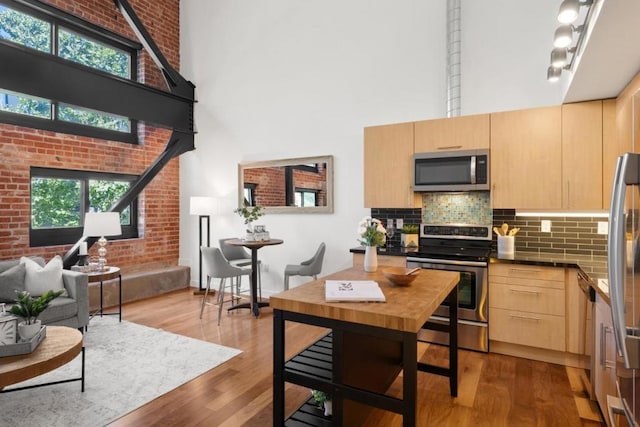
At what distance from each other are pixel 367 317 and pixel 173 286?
16.5 feet

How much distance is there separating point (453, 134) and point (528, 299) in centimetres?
172

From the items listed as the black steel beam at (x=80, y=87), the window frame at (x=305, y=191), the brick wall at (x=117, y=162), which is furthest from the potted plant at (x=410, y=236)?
the brick wall at (x=117, y=162)

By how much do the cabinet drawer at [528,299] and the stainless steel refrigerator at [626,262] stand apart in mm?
1987

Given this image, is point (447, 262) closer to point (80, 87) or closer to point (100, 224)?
point (100, 224)

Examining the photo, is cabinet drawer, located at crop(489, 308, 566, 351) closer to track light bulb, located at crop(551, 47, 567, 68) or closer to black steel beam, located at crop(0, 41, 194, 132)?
track light bulb, located at crop(551, 47, 567, 68)

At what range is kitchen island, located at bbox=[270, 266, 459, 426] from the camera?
5.34ft

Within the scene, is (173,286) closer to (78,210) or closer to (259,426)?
(78,210)

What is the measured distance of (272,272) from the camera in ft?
17.9

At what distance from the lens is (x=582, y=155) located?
320 cm

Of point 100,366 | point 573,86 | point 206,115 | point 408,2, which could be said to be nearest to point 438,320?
point 573,86

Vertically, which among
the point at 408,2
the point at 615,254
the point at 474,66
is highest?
the point at 408,2

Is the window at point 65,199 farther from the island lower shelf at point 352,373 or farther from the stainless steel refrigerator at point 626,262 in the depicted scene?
the stainless steel refrigerator at point 626,262

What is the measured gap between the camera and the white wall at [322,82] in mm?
4023

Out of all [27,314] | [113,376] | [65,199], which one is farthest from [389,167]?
Answer: [65,199]
